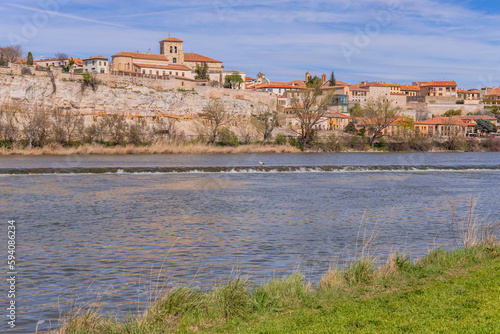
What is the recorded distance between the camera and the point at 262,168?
38.8m

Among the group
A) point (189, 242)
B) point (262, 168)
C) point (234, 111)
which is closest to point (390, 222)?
point (189, 242)

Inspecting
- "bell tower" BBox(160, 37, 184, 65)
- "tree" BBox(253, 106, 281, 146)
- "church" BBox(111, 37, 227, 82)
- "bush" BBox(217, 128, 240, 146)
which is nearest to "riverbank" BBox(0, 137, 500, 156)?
"bush" BBox(217, 128, 240, 146)

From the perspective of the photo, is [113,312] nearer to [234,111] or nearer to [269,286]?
[269,286]

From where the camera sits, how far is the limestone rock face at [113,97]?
67625 mm

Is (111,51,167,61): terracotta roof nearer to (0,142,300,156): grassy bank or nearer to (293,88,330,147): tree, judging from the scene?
(0,142,300,156): grassy bank

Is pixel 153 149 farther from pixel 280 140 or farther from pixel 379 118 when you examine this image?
pixel 379 118

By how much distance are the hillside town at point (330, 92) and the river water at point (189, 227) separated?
144 feet

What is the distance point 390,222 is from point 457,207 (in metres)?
5.05

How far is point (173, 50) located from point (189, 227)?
100039 mm

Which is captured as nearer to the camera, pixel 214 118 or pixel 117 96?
pixel 214 118

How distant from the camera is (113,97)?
7425 cm

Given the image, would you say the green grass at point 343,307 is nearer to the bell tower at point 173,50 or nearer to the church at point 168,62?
Result: the church at point 168,62

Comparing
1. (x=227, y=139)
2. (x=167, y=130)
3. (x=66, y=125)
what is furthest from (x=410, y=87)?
(x=66, y=125)

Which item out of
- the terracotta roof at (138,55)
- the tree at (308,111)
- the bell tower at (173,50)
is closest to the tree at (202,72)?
the bell tower at (173,50)
